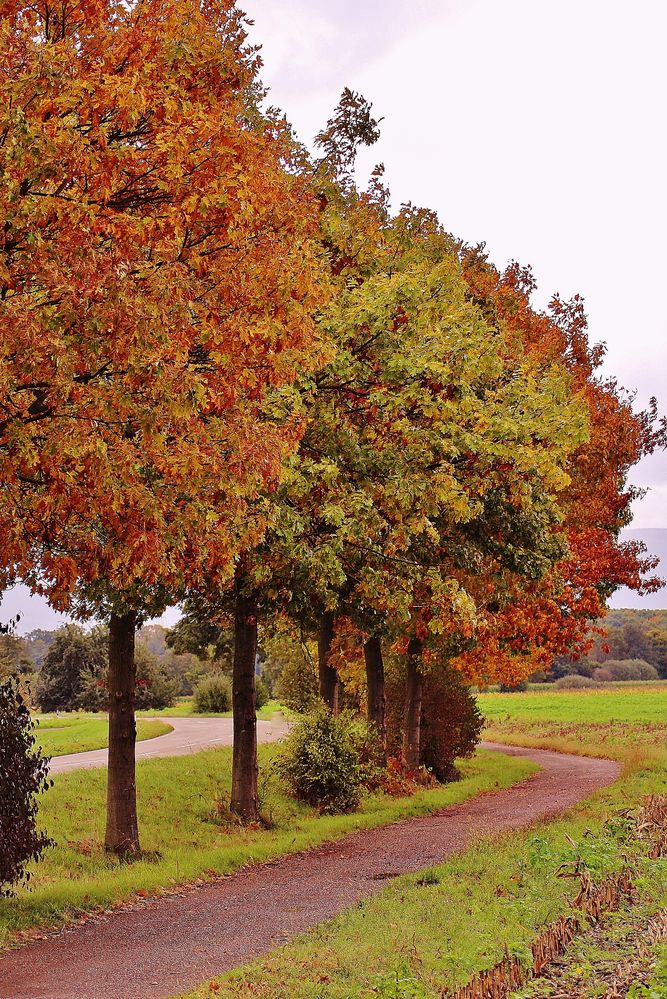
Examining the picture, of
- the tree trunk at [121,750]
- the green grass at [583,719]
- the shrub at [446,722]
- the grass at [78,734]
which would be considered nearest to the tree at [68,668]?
the grass at [78,734]

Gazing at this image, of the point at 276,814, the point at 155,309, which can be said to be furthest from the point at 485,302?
the point at 155,309

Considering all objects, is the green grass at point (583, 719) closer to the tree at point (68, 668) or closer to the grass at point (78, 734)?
the grass at point (78, 734)

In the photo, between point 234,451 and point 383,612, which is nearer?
point 234,451

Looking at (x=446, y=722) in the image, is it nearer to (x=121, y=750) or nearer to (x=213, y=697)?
(x=121, y=750)

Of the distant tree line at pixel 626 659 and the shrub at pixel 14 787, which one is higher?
the shrub at pixel 14 787

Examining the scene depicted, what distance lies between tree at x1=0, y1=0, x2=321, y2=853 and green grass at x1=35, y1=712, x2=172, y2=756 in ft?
63.6

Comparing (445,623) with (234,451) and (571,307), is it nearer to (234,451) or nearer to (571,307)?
(234,451)

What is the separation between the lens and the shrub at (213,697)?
49.7 metres

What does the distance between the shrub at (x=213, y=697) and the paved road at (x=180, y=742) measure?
263 inches

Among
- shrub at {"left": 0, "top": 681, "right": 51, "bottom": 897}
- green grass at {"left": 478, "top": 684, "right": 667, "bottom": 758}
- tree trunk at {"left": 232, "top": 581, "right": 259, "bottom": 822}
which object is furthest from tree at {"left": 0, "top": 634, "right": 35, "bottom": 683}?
shrub at {"left": 0, "top": 681, "right": 51, "bottom": 897}

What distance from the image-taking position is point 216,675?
2152 inches

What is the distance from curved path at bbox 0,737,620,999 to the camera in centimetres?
877

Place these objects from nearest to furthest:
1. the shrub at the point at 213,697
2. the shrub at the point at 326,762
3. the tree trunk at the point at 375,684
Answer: the shrub at the point at 326,762 → the tree trunk at the point at 375,684 → the shrub at the point at 213,697

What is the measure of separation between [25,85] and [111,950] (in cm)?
866
